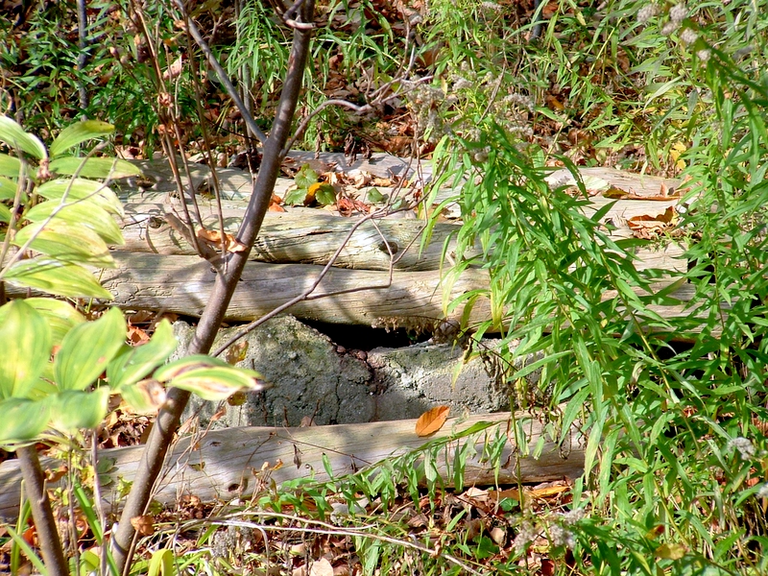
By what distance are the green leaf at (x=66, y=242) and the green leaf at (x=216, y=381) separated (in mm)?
326

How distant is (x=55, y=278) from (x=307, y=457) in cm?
160

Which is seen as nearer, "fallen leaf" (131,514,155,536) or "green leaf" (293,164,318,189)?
"fallen leaf" (131,514,155,536)

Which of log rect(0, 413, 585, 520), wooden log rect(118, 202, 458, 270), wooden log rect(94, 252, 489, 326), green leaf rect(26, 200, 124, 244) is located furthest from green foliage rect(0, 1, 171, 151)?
green leaf rect(26, 200, 124, 244)

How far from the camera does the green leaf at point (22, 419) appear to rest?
543 mm

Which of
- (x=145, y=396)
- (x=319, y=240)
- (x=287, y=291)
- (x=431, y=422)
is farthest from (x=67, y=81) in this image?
(x=145, y=396)

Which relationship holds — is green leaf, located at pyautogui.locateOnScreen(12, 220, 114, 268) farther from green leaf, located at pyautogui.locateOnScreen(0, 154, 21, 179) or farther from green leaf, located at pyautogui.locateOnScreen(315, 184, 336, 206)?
green leaf, located at pyautogui.locateOnScreen(315, 184, 336, 206)

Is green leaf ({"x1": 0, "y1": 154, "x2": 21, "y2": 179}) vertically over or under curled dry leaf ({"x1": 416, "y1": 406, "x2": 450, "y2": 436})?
over

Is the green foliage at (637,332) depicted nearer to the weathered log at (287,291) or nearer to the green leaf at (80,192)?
the green leaf at (80,192)

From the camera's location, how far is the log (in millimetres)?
2215

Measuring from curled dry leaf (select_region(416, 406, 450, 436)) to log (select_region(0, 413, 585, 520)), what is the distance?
0.03 m

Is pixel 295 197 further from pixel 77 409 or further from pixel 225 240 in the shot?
pixel 77 409

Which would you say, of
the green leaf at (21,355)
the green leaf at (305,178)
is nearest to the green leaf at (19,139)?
the green leaf at (21,355)

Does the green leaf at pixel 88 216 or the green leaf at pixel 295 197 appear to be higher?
the green leaf at pixel 88 216

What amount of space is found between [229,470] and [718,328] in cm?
175
